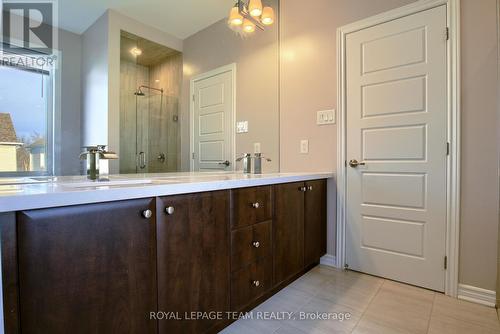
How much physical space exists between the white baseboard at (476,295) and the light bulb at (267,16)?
2.56 meters

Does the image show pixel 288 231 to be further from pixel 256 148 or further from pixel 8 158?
pixel 8 158

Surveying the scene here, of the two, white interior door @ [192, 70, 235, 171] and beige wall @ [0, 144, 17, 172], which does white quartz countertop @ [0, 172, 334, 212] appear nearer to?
beige wall @ [0, 144, 17, 172]

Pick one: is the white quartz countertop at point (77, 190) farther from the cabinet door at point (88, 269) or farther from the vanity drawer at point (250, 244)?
the vanity drawer at point (250, 244)

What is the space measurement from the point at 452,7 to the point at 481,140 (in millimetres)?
874

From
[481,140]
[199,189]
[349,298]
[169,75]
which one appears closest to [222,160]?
[169,75]

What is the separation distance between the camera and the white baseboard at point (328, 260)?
2.21m

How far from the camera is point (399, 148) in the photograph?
1900 mm

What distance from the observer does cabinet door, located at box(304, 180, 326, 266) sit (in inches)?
77.7

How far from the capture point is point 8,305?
65cm

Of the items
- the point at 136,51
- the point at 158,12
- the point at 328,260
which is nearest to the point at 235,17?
the point at 158,12

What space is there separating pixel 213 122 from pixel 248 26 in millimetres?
1040

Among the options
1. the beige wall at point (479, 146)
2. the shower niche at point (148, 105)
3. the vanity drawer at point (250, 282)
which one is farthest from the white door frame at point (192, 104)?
the beige wall at point (479, 146)

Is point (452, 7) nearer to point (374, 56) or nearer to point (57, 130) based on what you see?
point (374, 56)

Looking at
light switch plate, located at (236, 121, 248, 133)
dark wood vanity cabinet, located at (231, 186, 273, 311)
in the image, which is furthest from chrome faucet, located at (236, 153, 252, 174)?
dark wood vanity cabinet, located at (231, 186, 273, 311)
